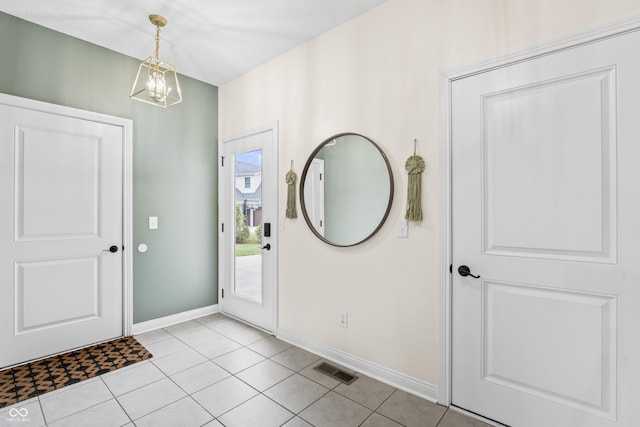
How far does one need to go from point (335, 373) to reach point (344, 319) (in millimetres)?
396

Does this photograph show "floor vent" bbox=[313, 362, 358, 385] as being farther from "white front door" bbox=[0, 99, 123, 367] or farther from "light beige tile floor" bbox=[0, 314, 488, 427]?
"white front door" bbox=[0, 99, 123, 367]

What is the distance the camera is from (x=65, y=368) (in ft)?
7.92

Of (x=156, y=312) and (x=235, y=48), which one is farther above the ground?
(x=235, y=48)

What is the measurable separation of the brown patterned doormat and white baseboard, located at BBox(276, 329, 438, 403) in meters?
1.34

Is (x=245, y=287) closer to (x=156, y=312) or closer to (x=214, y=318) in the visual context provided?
(x=214, y=318)

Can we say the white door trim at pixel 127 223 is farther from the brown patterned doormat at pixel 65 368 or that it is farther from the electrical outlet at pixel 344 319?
the electrical outlet at pixel 344 319

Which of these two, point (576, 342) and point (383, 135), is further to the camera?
point (383, 135)

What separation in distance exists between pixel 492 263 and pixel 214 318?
116 inches

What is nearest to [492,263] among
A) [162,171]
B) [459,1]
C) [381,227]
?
[381,227]

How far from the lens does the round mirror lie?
7.50 feet

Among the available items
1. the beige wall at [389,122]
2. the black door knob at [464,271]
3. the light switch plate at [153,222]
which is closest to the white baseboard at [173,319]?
the light switch plate at [153,222]

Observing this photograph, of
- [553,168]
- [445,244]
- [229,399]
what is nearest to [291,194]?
[445,244]

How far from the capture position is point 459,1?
1.92 m

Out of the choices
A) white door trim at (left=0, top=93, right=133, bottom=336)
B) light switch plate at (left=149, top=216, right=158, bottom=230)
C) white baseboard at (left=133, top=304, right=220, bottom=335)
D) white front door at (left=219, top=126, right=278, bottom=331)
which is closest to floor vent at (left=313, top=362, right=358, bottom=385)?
white front door at (left=219, top=126, right=278, bottom=331)
